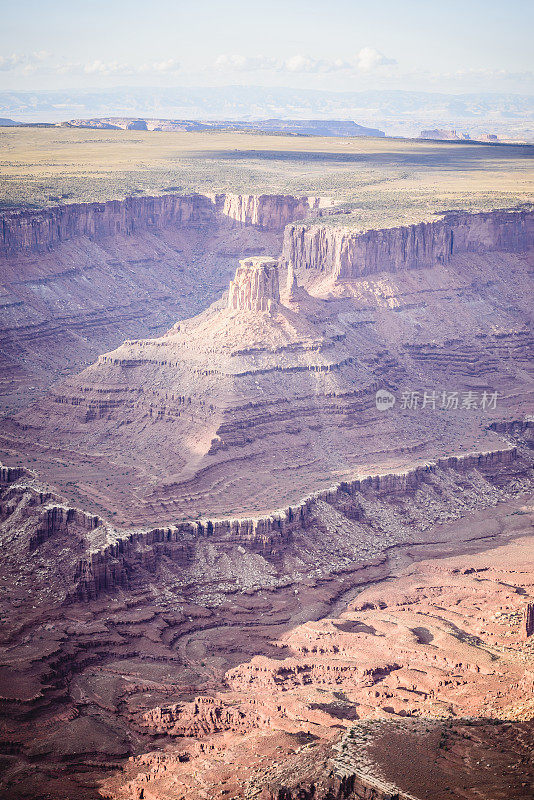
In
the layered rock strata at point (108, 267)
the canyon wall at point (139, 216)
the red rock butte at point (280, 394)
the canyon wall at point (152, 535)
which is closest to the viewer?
the canyon wall at point (152, 535)

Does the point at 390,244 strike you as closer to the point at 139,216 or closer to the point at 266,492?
the point at 139,216

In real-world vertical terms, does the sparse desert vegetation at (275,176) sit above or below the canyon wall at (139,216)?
above

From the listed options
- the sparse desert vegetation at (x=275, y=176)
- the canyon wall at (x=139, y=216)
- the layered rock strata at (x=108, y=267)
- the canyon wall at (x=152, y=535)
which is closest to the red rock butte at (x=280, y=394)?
the canyon wall at (x=152, y=535)

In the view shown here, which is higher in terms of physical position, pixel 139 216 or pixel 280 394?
pixel 139 216

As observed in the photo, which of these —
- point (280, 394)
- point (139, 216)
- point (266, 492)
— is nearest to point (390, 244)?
point (280, 394)

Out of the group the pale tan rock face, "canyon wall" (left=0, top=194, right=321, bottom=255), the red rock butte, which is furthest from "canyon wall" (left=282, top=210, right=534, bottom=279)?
"canyon wall" (left=0, top=194, right=321, bottom=255)

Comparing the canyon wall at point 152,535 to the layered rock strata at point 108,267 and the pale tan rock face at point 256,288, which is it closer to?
the pale tan rock face at point 256,288

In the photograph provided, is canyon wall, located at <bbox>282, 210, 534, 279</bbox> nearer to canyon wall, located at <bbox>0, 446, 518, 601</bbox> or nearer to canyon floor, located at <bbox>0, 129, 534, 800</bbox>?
canyon floor, located at <bbox>0, 129, 534, 800</bbox>
